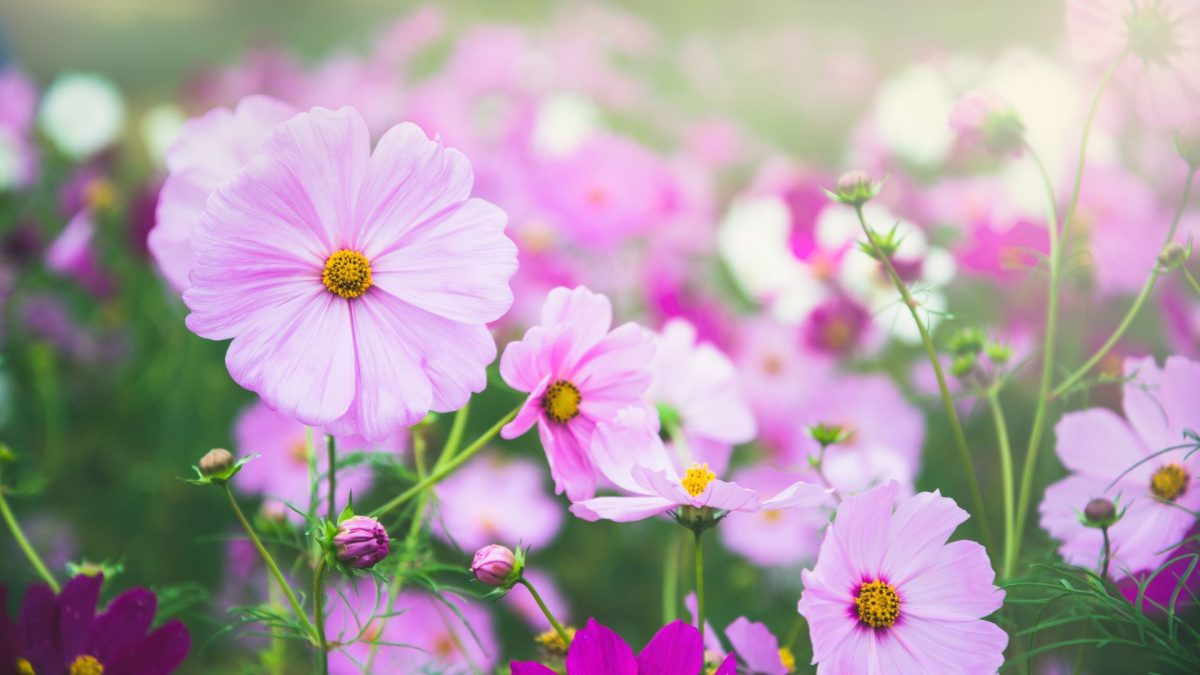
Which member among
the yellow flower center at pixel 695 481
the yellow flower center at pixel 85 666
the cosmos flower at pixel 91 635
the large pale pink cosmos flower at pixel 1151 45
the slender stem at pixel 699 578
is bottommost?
the yellow flower center at pixel 85 666

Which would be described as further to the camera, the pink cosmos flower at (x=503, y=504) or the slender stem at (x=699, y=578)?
the pink cosmos flower at (x=503, y=504)

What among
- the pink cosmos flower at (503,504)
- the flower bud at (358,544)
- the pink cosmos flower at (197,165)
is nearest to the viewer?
the flower bud at (358,544)

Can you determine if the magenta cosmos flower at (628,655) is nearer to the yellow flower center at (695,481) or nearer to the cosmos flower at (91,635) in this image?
the yellow flower center at (695,481)

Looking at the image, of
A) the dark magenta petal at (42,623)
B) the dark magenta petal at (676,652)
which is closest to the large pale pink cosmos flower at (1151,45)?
the dark magenta petal at (676,652)

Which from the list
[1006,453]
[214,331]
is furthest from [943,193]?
[214,331]

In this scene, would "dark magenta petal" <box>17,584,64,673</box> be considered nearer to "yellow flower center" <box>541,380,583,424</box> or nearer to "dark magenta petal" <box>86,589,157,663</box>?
"dark magenta petal" <box>86,589,157,663</box>

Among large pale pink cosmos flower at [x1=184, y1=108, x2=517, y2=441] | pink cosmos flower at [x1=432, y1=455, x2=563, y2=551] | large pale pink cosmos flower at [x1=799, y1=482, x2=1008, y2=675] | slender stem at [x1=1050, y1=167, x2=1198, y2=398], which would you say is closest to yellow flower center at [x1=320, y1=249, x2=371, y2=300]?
large pale pink cosmos flower at [x1=184, y1=108, x2=517, y2=441]
